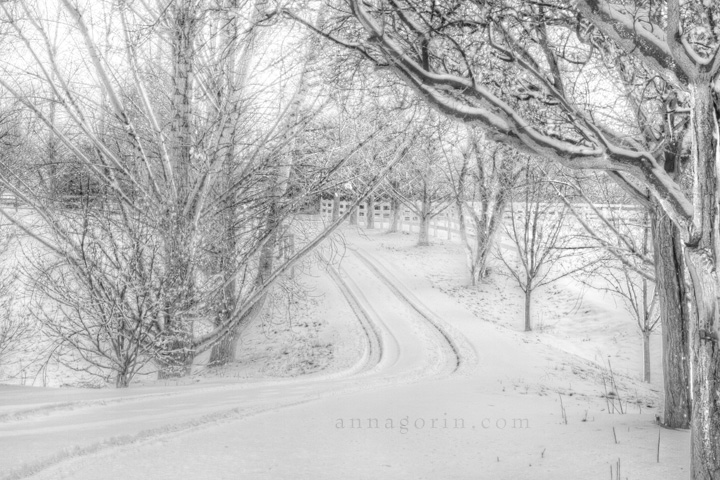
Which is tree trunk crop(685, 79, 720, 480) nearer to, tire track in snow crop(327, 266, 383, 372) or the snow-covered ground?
the snow-covered ground

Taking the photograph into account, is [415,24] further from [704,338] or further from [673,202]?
[704,338]

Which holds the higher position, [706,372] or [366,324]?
[706,372]

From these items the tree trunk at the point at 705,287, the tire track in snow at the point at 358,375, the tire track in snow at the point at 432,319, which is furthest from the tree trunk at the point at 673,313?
the tire track in snow at the point at 432,319

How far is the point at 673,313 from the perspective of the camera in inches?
247

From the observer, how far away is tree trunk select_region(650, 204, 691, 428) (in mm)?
6168

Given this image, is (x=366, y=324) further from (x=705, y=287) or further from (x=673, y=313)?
(x=705, y=287)

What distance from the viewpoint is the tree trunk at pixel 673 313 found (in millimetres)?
6168

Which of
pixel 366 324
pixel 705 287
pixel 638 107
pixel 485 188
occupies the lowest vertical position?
pixel 366 324

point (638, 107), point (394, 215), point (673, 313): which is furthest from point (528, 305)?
point (394, 215)

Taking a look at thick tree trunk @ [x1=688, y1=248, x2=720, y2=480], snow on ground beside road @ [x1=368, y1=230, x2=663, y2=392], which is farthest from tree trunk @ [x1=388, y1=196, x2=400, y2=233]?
thick tree trunk @ [x1=688, y1=248, x2=720, y2=480]

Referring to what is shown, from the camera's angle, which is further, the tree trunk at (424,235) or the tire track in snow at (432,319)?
the tree trunk at (424,235)

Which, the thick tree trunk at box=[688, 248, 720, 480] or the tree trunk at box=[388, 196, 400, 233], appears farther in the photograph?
the tree trunk at box=[388, 196, 400, 233]

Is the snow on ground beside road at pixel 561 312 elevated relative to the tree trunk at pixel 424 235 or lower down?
lower down

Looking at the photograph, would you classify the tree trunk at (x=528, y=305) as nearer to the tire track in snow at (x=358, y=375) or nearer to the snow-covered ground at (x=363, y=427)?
the tire track in snow at (x=358, y=375)
